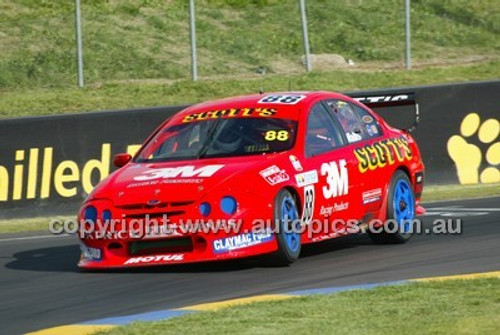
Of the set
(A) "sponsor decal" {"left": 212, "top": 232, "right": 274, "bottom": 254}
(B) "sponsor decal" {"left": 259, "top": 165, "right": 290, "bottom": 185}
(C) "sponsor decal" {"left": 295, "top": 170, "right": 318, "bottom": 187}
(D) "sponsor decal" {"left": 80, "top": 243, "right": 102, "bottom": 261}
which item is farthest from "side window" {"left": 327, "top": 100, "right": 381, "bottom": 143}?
(D) "sponsor decal" {"left": 80, "top": 243, "right": 102, "bottom": 261}

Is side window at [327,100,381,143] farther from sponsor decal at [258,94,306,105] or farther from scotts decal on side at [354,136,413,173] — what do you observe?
sponsor decal at [258,94,306,105]

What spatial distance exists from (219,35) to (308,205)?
1533 cm

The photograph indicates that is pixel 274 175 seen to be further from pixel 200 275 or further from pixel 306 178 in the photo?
pixel 200 275

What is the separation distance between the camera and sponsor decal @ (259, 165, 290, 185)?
1091 cm

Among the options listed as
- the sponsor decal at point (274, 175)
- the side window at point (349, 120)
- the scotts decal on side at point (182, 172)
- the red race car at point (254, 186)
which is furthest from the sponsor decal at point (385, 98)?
the scotts decal on side at point (182, 172)

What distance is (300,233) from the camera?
1118 centimetres

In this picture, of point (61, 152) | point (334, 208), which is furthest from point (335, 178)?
point (61, 152)

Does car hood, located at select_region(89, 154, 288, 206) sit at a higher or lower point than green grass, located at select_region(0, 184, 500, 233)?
higher

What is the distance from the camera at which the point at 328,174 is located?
11.6 meters

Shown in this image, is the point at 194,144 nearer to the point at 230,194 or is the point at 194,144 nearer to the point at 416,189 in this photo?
the point at 230,194

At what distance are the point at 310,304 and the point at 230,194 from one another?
81.1 inches

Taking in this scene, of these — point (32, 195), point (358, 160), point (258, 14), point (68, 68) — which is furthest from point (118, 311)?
point (258, 14)

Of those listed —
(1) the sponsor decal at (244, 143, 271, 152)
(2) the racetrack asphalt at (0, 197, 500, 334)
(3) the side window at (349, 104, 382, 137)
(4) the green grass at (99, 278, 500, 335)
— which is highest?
(3) the side window at (349, 104, 382, 137)

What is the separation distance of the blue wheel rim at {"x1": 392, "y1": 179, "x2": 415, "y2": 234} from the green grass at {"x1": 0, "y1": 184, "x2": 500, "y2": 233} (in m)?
4.99
